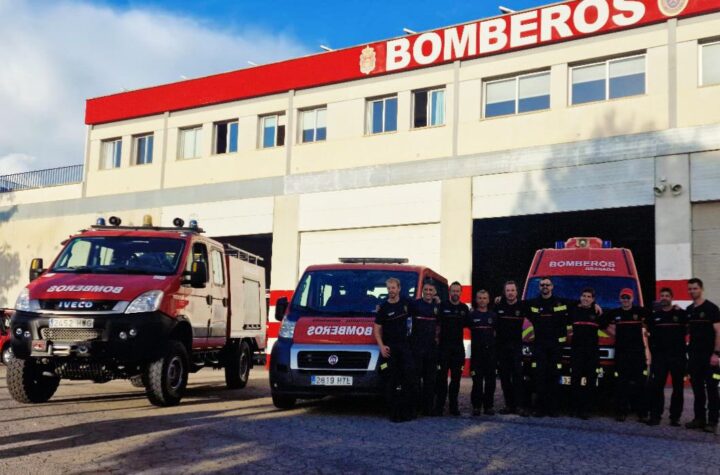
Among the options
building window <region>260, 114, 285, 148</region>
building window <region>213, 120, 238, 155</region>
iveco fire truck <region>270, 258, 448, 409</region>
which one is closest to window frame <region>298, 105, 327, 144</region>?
building window <region>260, 114, 285, 148</region>

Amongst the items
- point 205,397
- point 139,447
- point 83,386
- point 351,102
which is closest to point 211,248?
point 205,397

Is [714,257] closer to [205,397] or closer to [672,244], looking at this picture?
[672,244]

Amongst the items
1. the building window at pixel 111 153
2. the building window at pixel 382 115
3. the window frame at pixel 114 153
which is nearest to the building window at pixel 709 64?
the building window at pixel 382 115

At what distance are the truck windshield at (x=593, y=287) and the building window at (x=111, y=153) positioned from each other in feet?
70.5

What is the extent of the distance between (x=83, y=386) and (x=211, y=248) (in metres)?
4.02

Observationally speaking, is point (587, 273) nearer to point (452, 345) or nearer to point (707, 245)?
point (452, 345)

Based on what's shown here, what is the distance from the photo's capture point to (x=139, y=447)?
282 inches

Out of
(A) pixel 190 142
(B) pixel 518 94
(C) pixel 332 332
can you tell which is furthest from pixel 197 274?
(A) pixel 190 142

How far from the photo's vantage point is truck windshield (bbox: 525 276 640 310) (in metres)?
11.6

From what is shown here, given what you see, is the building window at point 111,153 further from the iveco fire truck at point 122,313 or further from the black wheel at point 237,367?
the iveco fire truck at point 122,313

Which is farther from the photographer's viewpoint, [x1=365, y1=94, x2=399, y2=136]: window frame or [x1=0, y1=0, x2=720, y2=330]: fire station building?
[x1=365, y1=94, x2=399, y2=136]: window frame

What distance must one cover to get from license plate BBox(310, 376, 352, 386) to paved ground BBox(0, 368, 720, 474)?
450mm

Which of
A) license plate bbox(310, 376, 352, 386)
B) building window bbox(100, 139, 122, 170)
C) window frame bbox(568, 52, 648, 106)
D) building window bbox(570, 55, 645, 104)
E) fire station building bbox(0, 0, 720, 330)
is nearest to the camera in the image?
license plate bbox(310, 376, 352, 386)

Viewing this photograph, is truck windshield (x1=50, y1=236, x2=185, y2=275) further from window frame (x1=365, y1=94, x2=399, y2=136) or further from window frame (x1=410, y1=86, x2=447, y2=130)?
window frame (x1=365, y1=94, x2=399, y2=136)
